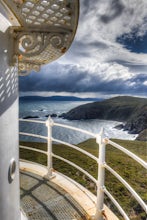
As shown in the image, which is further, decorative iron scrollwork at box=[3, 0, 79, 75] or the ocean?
the ocean

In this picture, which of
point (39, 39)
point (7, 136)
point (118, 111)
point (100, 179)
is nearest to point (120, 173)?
point (100, 179)

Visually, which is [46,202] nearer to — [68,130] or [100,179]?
[100,179]

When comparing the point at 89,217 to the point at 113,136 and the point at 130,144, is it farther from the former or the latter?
the point at 113,136

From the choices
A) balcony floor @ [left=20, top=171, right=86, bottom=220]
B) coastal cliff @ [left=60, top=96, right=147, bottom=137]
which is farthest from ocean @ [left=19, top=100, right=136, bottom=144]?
balcony floor @ [left=20, top=171, right=86, bottom=220]

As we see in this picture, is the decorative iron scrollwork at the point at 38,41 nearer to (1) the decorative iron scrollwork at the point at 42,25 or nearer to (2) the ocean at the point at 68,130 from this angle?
(1) the decorative iron scrollwork at the point at 42,25

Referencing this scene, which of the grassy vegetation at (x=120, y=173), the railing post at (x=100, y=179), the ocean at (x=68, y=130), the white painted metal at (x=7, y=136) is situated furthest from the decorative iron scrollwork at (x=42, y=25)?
the ocean at (x=68, y=130)

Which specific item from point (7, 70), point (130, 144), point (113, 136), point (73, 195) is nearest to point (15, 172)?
point (7, 70)

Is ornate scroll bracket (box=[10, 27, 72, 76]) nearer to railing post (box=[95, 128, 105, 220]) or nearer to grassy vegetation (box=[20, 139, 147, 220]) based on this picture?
railing post (box=[95, 128, 105, 220])
